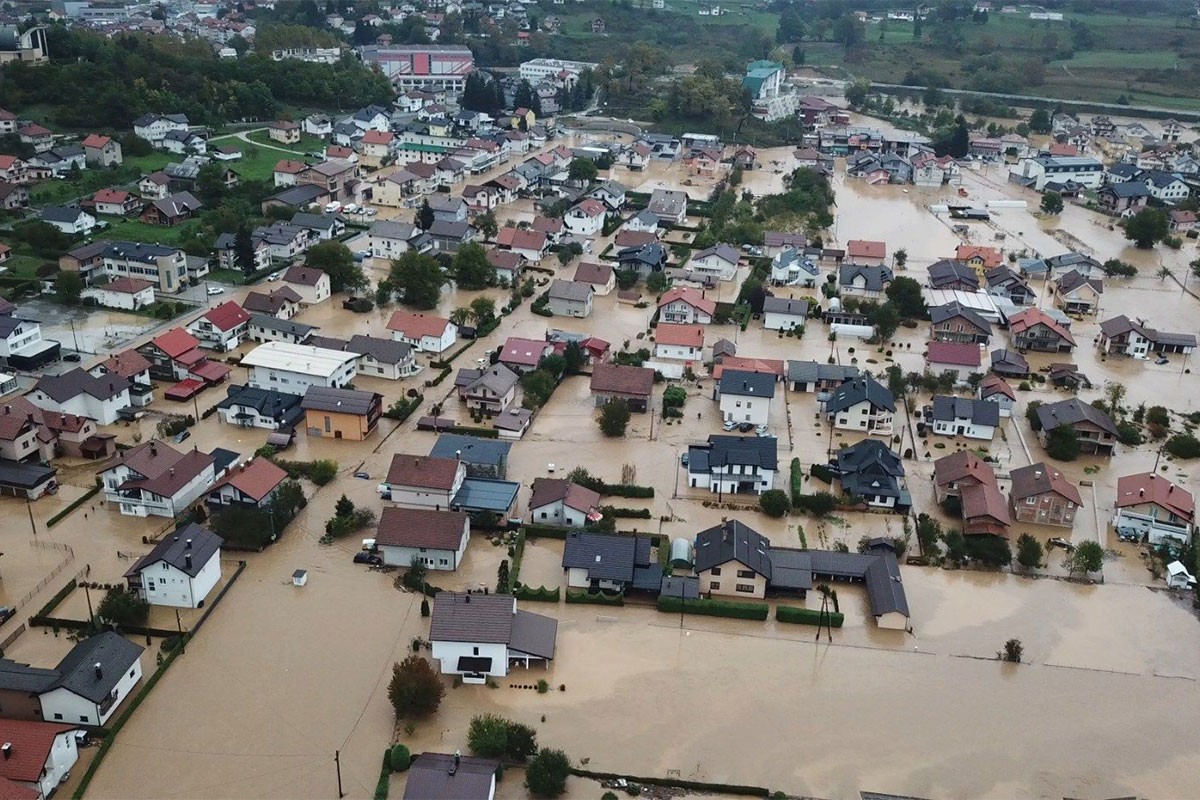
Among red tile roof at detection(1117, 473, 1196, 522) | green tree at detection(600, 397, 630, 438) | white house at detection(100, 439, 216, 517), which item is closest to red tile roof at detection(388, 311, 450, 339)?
green tree at detection(600, 397, 630, 438)

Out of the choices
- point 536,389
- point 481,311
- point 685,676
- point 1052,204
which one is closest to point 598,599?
point 685,676

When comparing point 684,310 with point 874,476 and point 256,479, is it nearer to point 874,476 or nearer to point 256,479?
point 874,476

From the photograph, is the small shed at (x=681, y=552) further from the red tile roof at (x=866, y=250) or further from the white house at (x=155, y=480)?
the red tile roof at (x=866, y=250)

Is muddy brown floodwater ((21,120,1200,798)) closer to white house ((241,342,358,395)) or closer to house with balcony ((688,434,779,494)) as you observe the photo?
house with balcony ((688,434,779,494))

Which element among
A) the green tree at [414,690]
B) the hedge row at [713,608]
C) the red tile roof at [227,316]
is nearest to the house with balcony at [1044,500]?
the hedge row at [713,608]

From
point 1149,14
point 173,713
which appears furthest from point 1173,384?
point 1149,14
